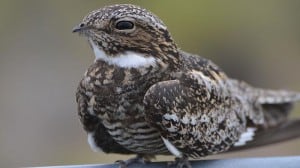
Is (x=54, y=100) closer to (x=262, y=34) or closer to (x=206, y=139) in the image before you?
(x=262, y=34)

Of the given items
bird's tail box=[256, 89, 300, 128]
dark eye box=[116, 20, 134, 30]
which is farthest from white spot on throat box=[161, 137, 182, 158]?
bird's tail box=[256, 89, 300, 128]

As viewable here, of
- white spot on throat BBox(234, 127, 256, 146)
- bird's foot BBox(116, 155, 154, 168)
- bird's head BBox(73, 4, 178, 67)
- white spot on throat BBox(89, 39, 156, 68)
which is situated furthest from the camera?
white spot on throat BBox(234, 127, 256, 146)

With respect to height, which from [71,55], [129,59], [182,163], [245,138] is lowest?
[182,163]

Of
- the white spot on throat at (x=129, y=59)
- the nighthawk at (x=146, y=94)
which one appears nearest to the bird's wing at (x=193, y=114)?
the nighthawk at (x=146, y=94)

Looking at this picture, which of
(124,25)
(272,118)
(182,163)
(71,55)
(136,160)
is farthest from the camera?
(71,55)

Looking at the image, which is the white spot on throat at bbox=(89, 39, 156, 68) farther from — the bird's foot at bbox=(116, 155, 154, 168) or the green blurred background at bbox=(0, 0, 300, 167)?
the green blurred background at bbox=(0, 0, 300, 167)

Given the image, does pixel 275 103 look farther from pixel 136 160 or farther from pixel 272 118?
pixel 136 160

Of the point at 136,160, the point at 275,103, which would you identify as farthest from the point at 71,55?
the point at 136,160

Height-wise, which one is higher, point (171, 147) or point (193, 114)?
point (193, 114)
